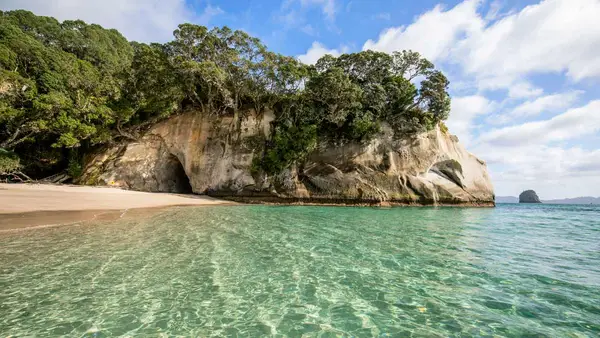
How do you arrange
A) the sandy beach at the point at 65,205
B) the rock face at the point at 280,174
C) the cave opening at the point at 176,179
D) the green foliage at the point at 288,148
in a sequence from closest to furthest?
1. the sandy beach at the point at 65,205
2. the green foliage at the point at 288,148
3. the rock face at the point at 280,174
4. the cave opening at the point at 176,179

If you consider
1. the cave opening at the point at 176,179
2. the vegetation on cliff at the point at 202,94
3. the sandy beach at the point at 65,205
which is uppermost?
the vegetation on cliff at the point at 202,94

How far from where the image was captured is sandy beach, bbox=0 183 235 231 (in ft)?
38.3

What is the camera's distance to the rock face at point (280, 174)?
2794 cm

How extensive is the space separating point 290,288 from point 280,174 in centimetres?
2325

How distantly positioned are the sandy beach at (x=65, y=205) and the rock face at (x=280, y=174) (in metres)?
5.64

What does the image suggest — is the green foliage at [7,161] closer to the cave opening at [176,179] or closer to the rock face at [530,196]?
the cave opening at [176,179]

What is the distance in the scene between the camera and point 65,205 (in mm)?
16047

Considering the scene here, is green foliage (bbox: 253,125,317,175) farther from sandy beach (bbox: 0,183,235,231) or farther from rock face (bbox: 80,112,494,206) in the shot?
sandy beach (bbox: 0,183,235,231)

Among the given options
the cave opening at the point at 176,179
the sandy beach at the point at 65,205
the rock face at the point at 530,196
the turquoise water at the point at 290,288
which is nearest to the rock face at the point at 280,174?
the cave opening at the point at 176,179

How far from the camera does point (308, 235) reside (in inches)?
391

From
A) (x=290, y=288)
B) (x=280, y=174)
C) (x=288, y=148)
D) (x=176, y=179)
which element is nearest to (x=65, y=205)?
(x=176, y=179)

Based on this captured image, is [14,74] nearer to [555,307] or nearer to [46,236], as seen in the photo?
[46,236]

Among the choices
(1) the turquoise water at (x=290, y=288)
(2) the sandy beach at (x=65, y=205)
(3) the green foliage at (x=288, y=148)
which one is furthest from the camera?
(3) the green foliage at (x=288, y=148)

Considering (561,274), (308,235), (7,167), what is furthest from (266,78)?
(561,274)
